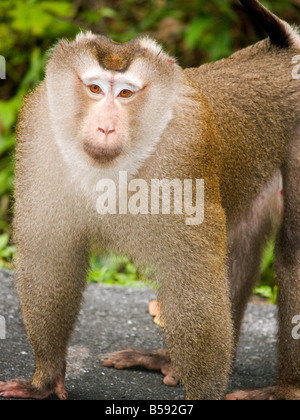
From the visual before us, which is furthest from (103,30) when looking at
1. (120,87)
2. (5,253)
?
(120,87)

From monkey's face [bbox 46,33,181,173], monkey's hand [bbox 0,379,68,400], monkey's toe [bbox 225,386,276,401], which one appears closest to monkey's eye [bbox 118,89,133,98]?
monkey's face [bbox 46,33,181,173]

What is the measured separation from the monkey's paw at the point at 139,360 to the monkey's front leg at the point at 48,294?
68 cm

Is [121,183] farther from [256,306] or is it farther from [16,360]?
[256,306]

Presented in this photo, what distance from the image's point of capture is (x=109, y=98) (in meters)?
3.10

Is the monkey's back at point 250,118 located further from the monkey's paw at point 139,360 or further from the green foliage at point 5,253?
the green foliage at point 5,253

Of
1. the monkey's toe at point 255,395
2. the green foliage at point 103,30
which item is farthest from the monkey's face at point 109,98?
the green foliage at point 103,30

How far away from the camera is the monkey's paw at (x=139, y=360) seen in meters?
4.64

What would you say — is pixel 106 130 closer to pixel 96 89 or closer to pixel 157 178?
pixel 96 89

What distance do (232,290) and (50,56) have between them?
1.98 meters

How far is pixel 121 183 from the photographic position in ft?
10.9

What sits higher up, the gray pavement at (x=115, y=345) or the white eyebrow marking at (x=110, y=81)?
the white eyebrow marking at (x=110, y=81)

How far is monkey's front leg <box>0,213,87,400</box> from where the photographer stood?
3.60 metres

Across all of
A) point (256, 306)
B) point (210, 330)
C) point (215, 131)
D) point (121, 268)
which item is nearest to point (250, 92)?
point (215, 131)

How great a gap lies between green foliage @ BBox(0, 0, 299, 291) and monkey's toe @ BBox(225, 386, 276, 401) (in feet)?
8.37
